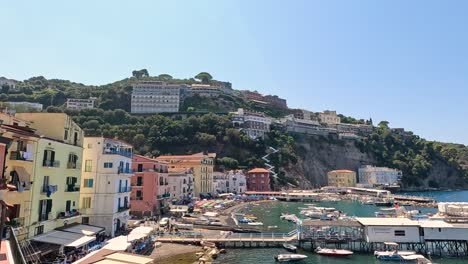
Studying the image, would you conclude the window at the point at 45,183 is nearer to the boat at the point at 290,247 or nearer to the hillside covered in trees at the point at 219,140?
the boat at the point at 290,247

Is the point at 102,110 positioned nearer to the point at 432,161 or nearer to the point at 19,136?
the point at 19,136

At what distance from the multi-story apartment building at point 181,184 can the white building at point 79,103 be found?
282ft

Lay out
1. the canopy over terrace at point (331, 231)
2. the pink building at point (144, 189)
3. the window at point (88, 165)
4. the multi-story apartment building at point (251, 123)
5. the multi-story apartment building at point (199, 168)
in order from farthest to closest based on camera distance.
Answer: the multi-story apartment building at point (251, 123) → the multi-story apartment building at point (199, 168) → the pink building at point (144, 189) → the canopy over terrace at point (331, 231) → the window at point (88, 165)

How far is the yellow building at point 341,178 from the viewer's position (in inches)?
6284

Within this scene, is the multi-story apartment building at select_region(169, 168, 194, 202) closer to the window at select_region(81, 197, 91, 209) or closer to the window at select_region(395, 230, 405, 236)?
the window at select_region(81, 197, 91, 209)

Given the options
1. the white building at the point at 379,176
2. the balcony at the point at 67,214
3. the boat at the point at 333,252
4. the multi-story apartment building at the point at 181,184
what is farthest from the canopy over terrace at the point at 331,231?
the white building at the point at 379,176

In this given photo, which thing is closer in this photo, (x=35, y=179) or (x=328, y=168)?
(x=35, y=179)

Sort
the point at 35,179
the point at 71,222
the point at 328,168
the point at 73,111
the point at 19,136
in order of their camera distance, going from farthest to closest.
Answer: the point at 328,168
the point at 73,111
the point at 71,222
the point at 35,179
the point at 19,136

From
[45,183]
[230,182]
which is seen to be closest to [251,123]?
[230,182]

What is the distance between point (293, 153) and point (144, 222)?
11388 cm

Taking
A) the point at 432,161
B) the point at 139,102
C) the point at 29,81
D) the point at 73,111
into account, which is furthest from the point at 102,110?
the point at 432,161

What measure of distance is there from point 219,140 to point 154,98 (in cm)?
4370

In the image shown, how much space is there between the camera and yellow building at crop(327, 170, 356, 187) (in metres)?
160

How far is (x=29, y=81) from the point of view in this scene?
7677 inches
